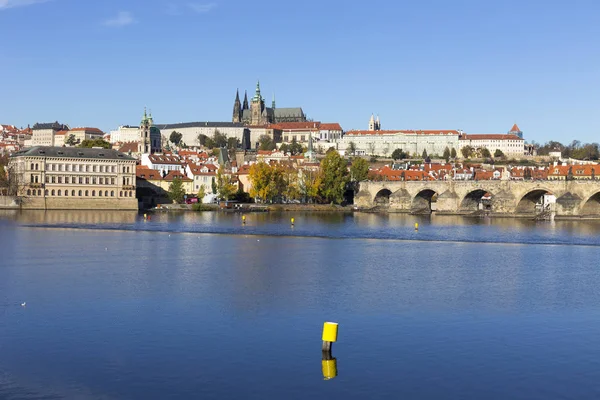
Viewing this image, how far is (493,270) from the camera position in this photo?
29.1 meters

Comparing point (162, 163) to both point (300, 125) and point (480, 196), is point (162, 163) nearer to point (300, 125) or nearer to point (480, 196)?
point (480, 196)

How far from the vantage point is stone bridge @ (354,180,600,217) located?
64.0m

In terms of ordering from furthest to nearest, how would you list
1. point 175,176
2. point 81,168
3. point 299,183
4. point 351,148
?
1. point 351,148
2. point 175,176
3. point 299,183
4. point 81,168

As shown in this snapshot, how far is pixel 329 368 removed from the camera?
14.8m

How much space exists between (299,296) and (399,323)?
4120mm

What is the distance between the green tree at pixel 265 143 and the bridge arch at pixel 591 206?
108070mm

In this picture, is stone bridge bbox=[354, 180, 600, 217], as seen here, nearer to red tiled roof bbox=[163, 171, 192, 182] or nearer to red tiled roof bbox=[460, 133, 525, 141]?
red tiled roof bbox=[163, 171, 192, 182]

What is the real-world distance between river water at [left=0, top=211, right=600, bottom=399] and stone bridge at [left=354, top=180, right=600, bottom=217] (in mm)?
29058

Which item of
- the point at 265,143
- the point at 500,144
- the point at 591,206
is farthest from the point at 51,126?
the point at 591,206

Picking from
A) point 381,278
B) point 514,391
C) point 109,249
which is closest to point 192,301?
point 381,278

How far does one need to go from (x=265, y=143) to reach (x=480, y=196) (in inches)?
3870

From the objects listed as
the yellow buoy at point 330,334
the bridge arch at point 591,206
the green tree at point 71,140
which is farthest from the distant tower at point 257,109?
the yellow buoy at point 330,334

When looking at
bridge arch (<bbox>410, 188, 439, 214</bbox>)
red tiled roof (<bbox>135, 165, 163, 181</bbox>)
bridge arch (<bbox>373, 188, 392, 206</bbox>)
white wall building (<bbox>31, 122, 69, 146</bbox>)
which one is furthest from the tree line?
white wall building (<bbox>31, 122, 69, 146</bbox>)

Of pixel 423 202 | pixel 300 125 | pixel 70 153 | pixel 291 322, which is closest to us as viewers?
pixel 291 322
